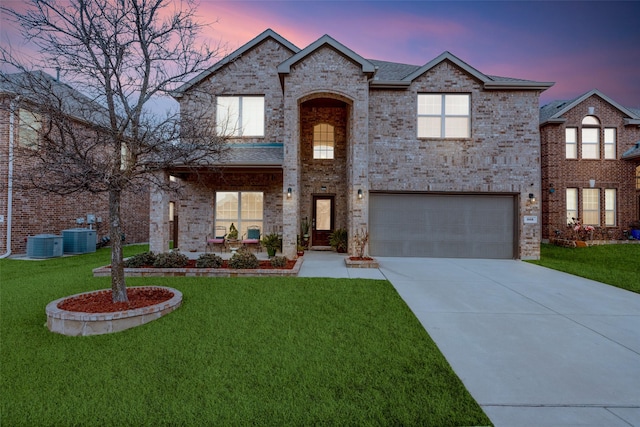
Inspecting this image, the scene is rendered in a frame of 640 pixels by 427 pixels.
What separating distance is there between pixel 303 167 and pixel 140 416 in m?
10.7

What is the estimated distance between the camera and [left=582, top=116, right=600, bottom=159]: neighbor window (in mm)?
16266

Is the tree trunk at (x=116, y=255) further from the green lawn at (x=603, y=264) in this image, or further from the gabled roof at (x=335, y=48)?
the green lawn at (x=603, y=264)

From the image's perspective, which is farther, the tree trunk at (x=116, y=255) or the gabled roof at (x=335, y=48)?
the gabled roof at (x=335, y=48)

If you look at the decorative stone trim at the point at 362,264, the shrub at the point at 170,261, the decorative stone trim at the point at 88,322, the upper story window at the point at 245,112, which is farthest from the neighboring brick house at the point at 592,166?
the decorative stone trim at the point at 88,322

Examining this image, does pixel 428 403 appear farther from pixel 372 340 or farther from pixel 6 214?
pixel 6 214

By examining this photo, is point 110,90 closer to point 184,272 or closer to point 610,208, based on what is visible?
point 184,272

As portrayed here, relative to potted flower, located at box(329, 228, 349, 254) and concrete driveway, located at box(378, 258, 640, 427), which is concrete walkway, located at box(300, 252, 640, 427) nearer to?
concrete driveway, located at box(378, 258, 640, 427)

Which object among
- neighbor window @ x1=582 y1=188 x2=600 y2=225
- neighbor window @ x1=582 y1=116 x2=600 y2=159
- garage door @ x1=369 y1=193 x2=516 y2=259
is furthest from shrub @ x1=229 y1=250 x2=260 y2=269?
neighbor window @ x1=582 y1=116 x2=600 y2=159

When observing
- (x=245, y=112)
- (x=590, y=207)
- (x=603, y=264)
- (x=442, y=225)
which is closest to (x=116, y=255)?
(x=245, y=112)

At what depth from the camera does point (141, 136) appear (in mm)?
4629

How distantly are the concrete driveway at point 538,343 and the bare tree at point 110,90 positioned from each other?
16.6 feet

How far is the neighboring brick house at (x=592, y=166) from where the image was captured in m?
16.0

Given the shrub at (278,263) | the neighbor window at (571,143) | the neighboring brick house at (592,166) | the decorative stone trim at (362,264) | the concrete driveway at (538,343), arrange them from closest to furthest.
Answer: the concrete driveway at (538,343)
the shrub at (278,263)
the decorative stone trim at (362,264)
the neighboring brick house at (592,166)
the neighbor window at (571,143)

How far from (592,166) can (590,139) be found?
61.2 inches
